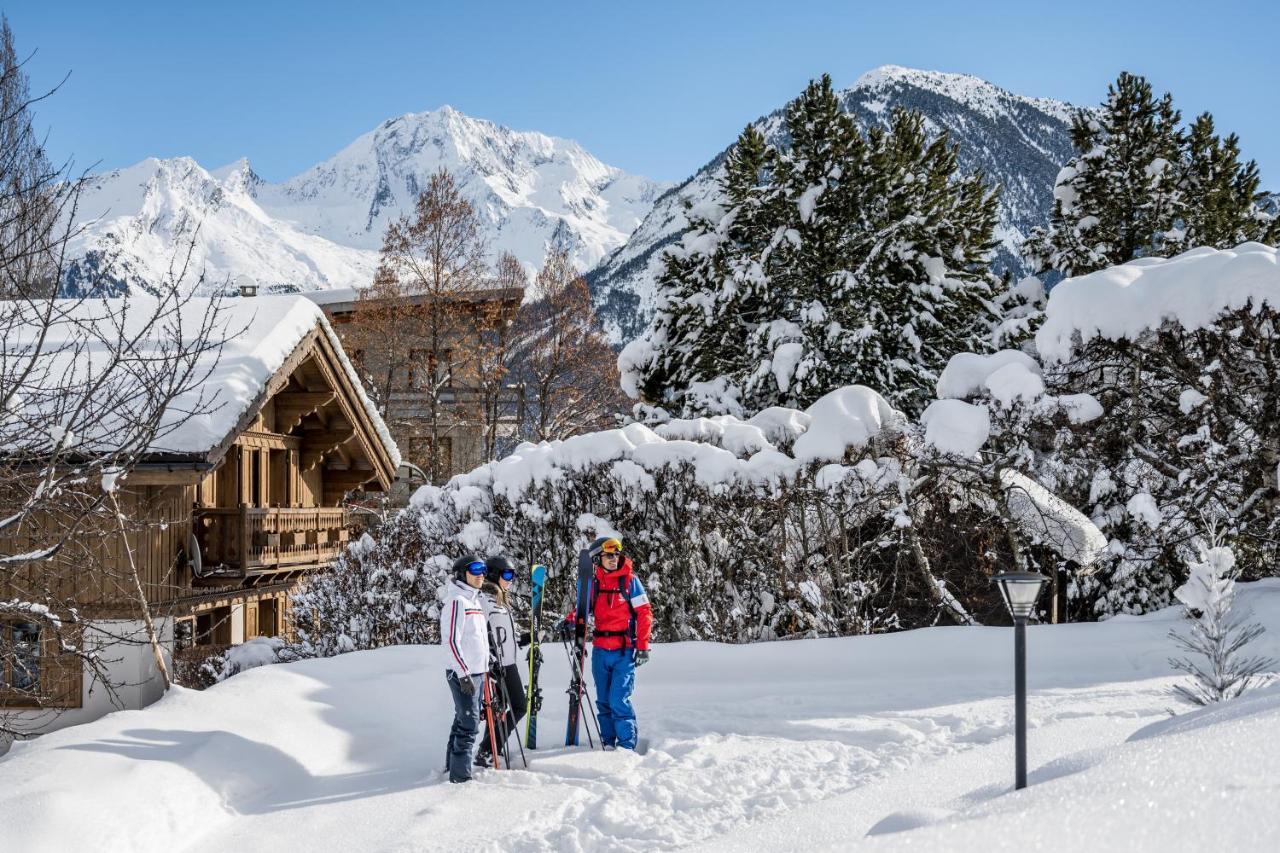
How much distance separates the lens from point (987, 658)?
10.5 m

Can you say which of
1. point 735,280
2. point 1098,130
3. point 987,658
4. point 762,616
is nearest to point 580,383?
point 735,280

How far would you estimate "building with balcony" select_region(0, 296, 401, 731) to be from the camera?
13859 mm

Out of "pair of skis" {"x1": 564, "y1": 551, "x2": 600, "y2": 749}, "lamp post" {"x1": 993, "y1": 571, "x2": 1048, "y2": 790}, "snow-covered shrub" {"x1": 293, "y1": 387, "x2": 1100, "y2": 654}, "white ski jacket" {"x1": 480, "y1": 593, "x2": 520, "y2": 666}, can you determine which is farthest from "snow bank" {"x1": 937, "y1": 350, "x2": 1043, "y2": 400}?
"lamp post" {"x1": 993, "y1": 571, "x2": 1048, "y2": 790}

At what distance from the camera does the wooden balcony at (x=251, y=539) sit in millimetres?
16078

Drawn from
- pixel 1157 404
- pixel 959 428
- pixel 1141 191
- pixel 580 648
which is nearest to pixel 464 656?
pixel 580 648

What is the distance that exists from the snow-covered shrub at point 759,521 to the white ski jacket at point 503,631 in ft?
12.8

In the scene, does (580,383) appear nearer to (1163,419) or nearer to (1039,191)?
(1163,419)

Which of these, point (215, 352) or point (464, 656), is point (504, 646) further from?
point (215, 352)

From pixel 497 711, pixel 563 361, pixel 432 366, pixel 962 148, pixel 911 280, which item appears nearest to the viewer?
pixel 497 711

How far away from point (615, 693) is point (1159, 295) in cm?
750

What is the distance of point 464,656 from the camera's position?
25.8ft

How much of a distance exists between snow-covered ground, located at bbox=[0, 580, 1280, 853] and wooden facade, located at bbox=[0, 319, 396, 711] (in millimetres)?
4416

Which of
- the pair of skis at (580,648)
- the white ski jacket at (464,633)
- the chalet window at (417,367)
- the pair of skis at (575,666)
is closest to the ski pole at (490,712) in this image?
the white ski jacket at (464,633)

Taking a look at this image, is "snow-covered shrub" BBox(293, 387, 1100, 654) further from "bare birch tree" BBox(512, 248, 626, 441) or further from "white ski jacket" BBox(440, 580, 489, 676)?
"bare birch tree" BBox(512, 248, 626, 441)
